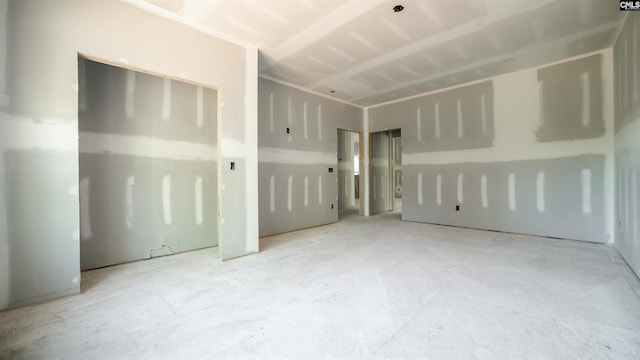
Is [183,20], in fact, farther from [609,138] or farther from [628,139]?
[609,138]

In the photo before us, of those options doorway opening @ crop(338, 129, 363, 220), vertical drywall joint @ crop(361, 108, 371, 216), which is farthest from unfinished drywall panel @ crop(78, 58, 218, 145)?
doorway opening @ crop(338, 129, 363, 220)

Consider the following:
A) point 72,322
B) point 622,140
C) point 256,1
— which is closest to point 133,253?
point 72,322

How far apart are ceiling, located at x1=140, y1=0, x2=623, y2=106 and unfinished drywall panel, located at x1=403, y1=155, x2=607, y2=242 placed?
170 centimetres

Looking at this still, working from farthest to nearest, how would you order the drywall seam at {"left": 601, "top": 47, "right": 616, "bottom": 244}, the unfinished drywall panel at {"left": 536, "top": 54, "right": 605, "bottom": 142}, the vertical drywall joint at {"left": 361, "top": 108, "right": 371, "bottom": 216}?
the vertical drywall joint at {"left": 361, "top": 108, "right": 371, "bottom": 216} → the unfinished drywall panel at {"left": 536, "top": 54, "right": 605, "bottom": 142} → the drywall seam at {"left": 601, "top": 47, "right": 616, "bottom": 244}

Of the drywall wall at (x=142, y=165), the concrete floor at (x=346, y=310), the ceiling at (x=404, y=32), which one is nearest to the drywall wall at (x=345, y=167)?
the ceiling at (x=404, y=32)

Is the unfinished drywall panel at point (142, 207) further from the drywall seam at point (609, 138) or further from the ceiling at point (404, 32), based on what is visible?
the drywall seam at point (609, 138)

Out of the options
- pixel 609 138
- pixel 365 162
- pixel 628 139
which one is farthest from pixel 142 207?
pixel 609 138

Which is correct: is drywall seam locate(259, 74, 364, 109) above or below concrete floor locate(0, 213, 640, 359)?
above

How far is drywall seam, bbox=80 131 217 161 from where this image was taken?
3.05 metres

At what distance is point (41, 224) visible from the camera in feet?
7.31

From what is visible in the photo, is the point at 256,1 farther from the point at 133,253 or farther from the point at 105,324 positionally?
the point at 133,253

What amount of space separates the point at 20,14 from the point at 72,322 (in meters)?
2.43

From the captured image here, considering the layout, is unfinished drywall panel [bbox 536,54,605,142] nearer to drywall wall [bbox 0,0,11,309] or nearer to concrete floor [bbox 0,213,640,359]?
concrete floor [bbox 0,213,640,359]

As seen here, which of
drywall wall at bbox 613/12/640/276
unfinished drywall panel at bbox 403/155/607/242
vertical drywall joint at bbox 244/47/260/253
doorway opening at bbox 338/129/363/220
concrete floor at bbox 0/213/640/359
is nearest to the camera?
concrete floor at bbox 0/213/640/359
